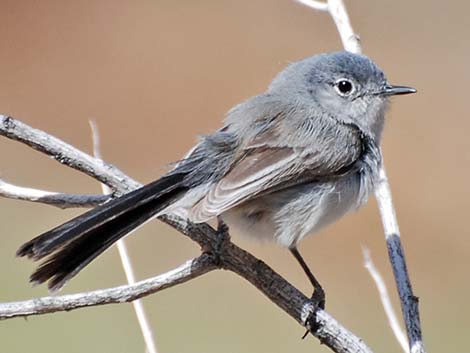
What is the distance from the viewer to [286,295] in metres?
2.81

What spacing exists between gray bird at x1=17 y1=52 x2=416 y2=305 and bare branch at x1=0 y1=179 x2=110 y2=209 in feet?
0.28

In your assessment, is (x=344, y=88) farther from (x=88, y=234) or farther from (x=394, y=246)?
(x=88, y=234)

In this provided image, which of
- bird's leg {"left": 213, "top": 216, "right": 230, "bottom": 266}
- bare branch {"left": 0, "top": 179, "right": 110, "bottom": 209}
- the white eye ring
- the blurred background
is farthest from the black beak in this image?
the blurred background

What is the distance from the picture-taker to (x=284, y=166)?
10.3 ft

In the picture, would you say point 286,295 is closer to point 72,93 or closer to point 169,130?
point 169,130

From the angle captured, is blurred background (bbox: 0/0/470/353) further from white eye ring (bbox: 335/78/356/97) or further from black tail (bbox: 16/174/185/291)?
black tail (bbox: 16/174/185/291)

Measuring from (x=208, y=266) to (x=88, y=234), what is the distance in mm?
369

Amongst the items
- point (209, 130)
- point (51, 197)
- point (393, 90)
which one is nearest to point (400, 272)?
point (393, 90)

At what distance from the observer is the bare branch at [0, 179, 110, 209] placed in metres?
2.71

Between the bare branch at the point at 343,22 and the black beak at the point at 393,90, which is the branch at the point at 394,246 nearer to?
the bare branch at the point at 343,22

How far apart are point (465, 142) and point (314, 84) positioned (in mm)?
5139

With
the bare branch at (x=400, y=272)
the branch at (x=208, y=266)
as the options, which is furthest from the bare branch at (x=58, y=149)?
the bare branch at (x=400, y=272)

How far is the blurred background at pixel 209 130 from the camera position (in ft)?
21.1

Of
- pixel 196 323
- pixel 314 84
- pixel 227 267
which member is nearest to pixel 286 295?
pixel 227 267
